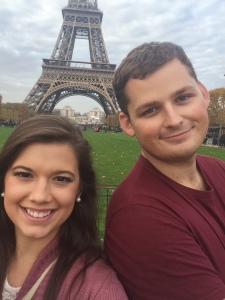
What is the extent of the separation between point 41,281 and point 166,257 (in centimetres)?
71

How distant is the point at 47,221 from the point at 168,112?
0.90 metres

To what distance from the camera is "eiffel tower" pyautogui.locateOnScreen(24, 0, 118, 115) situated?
201ft

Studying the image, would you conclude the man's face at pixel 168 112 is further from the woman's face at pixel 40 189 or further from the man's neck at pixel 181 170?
the woman's face at pixel 40 189

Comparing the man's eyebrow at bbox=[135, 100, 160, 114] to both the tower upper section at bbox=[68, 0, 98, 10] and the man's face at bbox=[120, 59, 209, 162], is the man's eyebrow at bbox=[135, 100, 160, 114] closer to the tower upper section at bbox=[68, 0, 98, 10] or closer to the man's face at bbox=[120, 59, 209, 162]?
Answer: the man's face at bbox=[120, 59, 209, 162]

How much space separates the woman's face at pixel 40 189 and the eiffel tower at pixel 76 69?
190 feet

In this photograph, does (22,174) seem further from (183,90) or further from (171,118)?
(183,90)

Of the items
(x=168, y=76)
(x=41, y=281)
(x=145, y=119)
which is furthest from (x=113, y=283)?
(x=168, y=76)

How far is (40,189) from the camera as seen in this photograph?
1.94 m

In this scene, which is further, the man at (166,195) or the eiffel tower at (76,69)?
the eiffel tower at (76,69)

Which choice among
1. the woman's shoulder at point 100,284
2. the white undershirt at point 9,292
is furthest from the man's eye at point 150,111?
the white undershirt at point 9,292

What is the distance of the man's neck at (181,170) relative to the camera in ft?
6.66

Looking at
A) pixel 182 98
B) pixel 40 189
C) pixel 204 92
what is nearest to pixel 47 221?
pixel 40 189

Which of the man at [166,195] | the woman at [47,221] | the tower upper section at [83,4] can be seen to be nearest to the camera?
the man at [166,195]

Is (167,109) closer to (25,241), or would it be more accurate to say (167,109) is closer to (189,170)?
(189,170)
